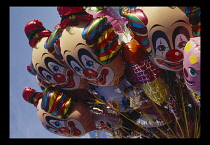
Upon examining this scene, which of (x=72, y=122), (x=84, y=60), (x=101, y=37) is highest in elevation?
(x=101, y=37)

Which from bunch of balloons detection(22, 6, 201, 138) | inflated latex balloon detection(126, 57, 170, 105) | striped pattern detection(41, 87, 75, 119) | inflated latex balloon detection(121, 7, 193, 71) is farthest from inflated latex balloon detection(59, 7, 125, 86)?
striped pattern detection(41, 87, 75, 119)

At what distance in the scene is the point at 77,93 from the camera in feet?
10.4

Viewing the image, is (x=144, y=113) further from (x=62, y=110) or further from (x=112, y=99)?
(x=62, y=110)

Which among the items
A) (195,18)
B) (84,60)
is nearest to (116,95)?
(84,60)

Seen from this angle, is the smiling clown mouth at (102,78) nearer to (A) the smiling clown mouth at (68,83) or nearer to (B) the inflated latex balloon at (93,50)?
(B) the inflated latex balloon at (93,50)

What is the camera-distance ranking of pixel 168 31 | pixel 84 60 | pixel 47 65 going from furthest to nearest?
1. pixel 47 65
2. pixel 84 60
3. pixel 168 31

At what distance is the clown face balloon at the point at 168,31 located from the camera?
6.58 feet

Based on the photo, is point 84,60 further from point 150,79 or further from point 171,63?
point 171,63

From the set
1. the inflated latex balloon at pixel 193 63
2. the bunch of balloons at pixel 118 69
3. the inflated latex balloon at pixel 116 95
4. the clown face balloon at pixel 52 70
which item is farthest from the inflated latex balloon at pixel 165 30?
the clown face balloon at pixel 52 70

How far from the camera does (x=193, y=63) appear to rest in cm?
192

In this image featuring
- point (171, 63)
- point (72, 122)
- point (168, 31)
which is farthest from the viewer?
point (72, 122)

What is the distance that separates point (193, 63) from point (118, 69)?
78 cm

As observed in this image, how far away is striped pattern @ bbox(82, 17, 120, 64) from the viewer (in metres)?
2.24

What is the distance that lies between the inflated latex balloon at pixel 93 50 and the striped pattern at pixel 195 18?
2.15ft
